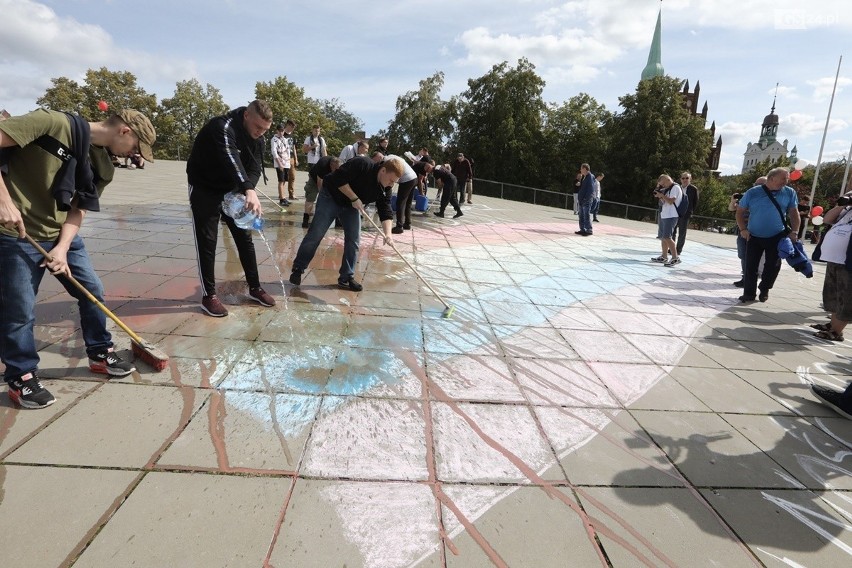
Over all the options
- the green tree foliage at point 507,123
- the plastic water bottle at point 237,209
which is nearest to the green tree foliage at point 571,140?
the green tree foliage at point 507,123

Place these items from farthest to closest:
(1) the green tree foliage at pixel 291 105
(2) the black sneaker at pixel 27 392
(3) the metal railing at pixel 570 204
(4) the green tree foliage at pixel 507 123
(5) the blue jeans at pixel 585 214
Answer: (1) the green tree foliage at pixel 291 105 < (4) the green tree foliage at pixel 507 123 < (3) the metal railing at pixel 570 204 < (5) the blue jeans at pixel 585 214 < (2) the black sneaker at pixel 27 392

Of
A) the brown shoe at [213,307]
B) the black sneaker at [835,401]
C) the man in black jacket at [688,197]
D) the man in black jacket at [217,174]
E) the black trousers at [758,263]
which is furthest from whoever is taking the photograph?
the man in black jacket at [688,197]

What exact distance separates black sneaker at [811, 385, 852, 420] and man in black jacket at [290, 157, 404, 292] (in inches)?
154

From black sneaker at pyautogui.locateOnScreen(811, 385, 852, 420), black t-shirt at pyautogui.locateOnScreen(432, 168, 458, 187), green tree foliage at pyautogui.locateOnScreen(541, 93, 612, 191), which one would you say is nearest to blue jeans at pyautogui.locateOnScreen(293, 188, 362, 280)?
black sneaker at pyautogui.locateOnScreen(811, 385, 852, 420)

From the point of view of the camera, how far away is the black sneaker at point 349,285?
5.00 meters

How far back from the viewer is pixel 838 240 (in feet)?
15.0

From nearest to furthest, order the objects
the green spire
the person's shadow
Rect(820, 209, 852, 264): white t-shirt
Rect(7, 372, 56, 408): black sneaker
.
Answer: the person's shadow < Rect(7, 372, 56, 408): black sneaker < Rect(820, 209, 852, 264): white t-shirt < the green spire

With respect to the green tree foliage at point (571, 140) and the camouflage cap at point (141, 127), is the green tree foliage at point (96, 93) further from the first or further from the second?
the camouflage cap at point (141, 127)

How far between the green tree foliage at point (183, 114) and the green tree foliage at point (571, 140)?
112 ft

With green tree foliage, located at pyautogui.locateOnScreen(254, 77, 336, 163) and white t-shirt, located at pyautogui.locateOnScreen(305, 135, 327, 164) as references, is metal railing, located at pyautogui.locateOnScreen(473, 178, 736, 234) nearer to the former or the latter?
white t-shirt, located at pyautogui.locateOnScreen(305, 135, 327, 164)

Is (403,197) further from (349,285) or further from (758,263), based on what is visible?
(758,263)

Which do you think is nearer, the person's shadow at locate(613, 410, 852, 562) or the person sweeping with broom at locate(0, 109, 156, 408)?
the person's shadow at locate(613, 410, 852, 562)

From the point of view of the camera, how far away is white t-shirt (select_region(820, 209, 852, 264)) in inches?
178

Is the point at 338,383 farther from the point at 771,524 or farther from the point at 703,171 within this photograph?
the point at 703,171
